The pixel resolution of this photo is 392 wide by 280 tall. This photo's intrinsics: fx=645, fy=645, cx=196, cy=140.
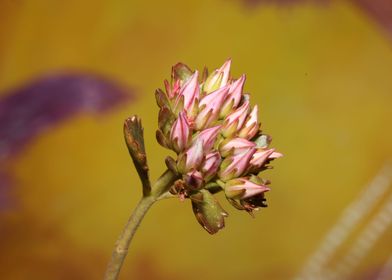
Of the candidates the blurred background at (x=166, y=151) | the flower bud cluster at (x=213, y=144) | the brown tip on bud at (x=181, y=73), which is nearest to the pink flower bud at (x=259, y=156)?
the flower bud cluster at (x=213, y=144)

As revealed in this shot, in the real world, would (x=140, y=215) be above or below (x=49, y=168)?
above

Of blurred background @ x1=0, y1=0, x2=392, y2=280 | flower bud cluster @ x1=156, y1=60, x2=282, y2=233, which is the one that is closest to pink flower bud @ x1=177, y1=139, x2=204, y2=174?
flower bud cluster @ x1=156, y1=60, x2=282, y2=233

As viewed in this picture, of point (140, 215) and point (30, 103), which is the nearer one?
point (140, 215)

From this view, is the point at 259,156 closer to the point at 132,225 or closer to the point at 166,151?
the point at 132,225

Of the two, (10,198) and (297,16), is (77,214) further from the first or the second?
(297,16)

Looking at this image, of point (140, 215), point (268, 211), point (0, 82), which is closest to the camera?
point (140, 215)

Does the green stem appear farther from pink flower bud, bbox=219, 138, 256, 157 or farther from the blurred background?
the blurred background

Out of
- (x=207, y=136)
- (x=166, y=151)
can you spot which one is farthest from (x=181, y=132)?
(x=166, y=151)

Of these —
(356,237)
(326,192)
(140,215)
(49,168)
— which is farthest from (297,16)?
(140,215)
